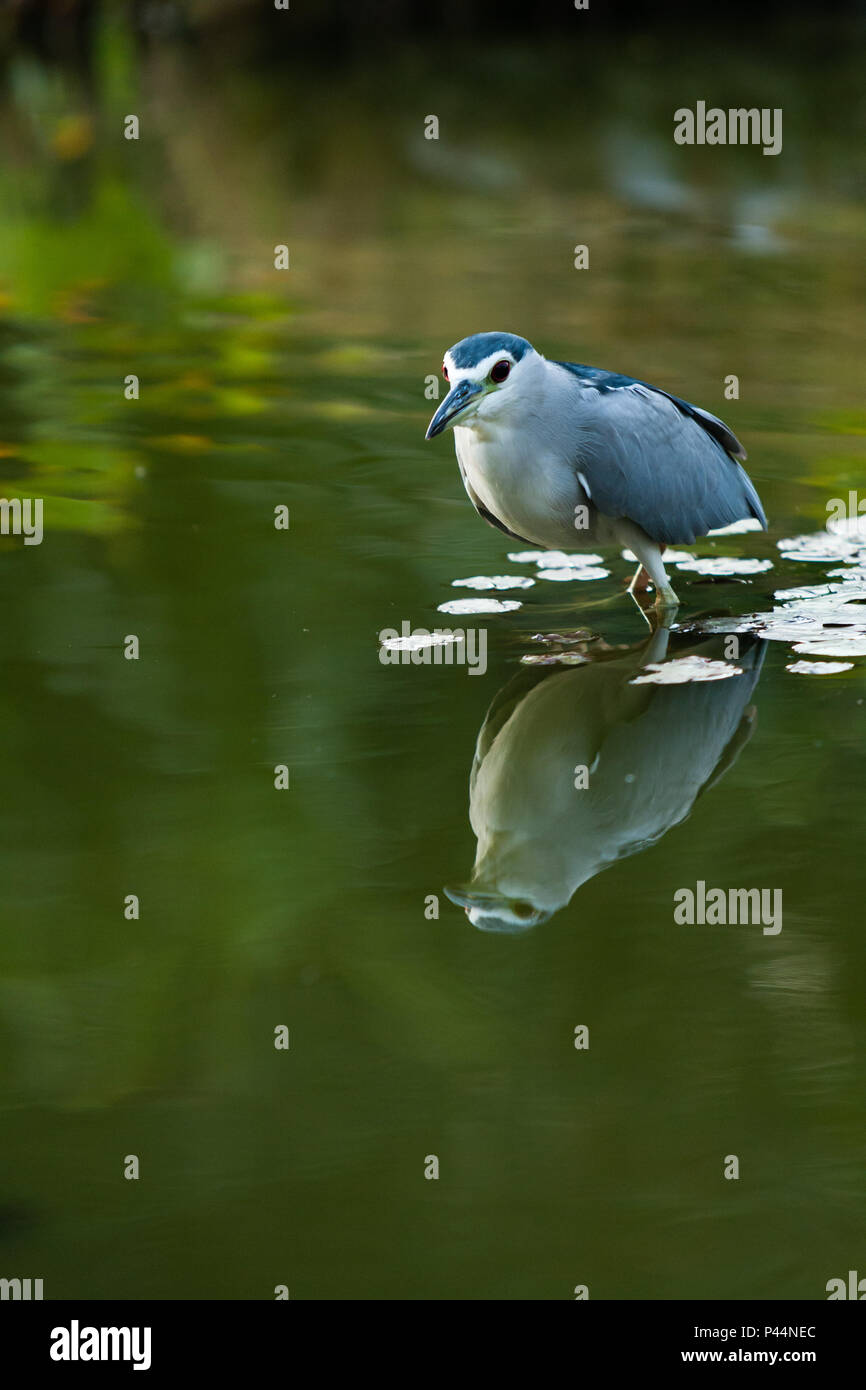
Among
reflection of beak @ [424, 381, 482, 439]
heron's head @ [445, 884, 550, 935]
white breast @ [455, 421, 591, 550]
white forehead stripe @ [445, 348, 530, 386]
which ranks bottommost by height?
heron's head @ [445, 884, 550, 935]

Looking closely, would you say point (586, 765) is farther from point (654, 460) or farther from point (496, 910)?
point (654, 460)

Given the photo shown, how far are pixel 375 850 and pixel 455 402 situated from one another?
1438mm

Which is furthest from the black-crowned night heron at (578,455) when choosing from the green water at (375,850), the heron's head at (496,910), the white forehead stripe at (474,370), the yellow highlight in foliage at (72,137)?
the yellow highlight in foliage at (72,137)

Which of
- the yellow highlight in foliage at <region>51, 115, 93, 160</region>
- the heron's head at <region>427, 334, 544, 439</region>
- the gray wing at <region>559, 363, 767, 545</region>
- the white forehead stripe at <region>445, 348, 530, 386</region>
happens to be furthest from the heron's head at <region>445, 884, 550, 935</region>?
the yellow highlight in foliage at <region>51, 115, 93, 160</region>

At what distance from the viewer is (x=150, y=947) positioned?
387 cm

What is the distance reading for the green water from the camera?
3031mm

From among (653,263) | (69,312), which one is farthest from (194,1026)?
(653,263)

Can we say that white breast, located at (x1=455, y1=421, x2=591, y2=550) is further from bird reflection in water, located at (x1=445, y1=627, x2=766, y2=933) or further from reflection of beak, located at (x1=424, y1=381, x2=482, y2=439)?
bird reflection in water, located at (x1=445, y1=627, x2=766, y2=933)

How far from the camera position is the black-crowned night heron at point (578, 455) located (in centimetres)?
525

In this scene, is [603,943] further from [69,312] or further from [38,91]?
[38,91]

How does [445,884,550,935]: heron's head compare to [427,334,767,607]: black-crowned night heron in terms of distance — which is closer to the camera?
[445,884,550,935]: heron's head

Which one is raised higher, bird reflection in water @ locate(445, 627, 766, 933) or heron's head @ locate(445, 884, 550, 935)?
bird reflection in water @ locate(445, 627, 766, 933)

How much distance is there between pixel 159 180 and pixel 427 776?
1063cm

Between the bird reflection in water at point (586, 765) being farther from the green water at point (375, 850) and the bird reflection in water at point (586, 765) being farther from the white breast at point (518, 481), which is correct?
the white breast at point (518, 481)
